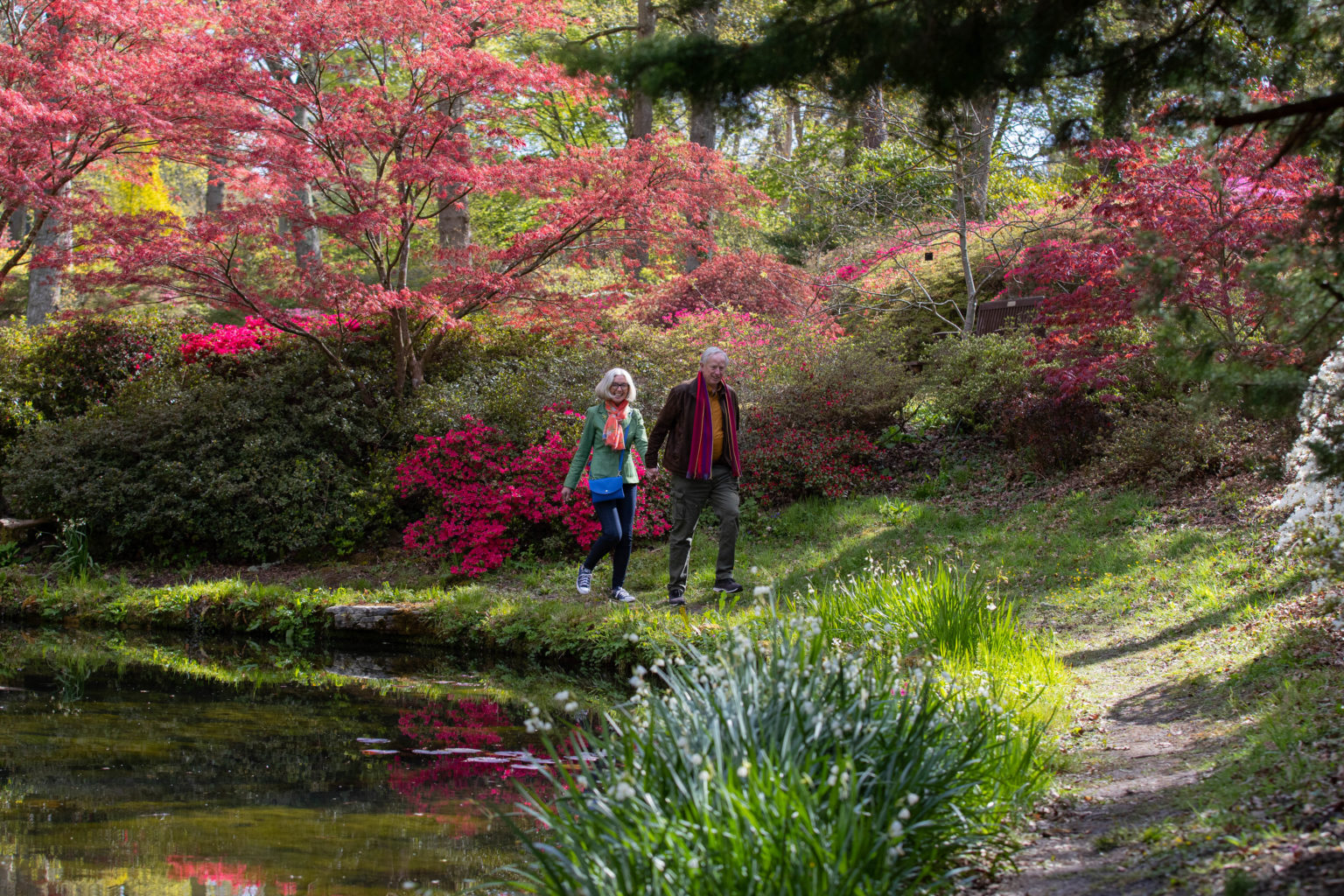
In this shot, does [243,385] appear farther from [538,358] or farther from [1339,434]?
[1339,434]

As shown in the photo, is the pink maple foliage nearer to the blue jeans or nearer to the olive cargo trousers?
the blue jeans

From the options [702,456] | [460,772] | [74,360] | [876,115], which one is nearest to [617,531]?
[702,456]

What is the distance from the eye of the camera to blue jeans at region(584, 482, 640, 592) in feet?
25.6

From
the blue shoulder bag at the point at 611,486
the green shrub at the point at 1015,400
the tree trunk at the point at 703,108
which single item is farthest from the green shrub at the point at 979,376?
the blue shoulder bag at the point at 611,486

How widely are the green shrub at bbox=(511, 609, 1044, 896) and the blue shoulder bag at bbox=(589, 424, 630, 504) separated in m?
3.78

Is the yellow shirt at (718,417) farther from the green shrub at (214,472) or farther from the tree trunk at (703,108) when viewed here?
the green shrub at (214,472)

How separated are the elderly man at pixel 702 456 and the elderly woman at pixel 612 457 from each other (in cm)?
25

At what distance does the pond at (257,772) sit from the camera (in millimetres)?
4129

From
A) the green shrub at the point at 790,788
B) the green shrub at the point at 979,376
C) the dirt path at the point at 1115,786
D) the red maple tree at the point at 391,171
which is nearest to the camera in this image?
the green shrub at the point at 790,788

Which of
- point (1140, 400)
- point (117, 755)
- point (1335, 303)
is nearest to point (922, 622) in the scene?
point (1335, 303)

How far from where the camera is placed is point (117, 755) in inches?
219

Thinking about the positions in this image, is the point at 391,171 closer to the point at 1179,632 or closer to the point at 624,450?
the point at 624,450

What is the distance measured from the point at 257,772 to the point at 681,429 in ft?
11.8

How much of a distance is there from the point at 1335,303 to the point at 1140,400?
22.2ft
